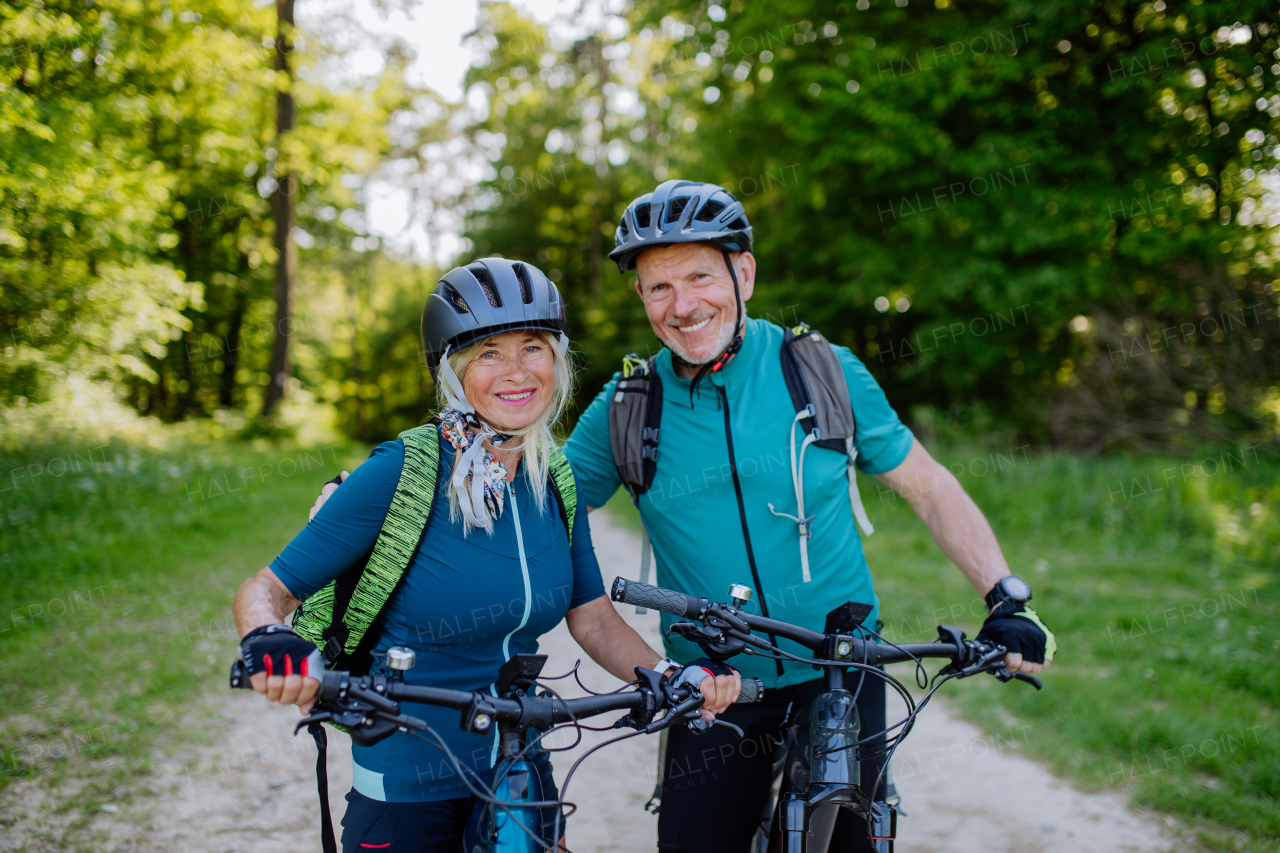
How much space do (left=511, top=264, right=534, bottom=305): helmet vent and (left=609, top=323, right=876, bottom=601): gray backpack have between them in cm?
65

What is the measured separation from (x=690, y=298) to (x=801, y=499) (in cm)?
82

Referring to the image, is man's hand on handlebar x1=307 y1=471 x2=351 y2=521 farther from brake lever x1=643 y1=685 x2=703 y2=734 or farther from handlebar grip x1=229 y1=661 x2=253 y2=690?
brake lever x1=643 y1=685 x2=703 y2=734

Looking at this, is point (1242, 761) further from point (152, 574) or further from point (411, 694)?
point (152, 574)

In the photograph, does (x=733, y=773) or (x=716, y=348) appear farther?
(x=716, y=348)

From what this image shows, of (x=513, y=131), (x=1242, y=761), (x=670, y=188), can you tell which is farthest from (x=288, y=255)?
(x=1242, y=761)

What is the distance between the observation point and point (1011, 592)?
7.66 feet

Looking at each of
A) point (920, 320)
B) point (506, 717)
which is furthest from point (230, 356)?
point (506, 717)

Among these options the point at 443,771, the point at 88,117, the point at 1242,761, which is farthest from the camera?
the point at 88,117

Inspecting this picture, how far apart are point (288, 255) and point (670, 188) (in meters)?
19.6

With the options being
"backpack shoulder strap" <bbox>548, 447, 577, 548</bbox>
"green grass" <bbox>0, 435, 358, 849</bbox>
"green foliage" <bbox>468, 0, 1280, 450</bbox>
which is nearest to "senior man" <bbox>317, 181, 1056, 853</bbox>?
"backpack shoulder strap" <bbox>548, 447, 577, 548</bbox>

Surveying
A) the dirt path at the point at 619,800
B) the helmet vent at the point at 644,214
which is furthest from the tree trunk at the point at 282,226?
the helmet vent at the point at 644,214

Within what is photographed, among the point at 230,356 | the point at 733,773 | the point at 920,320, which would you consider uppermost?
the point at 230,356

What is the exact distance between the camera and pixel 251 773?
4.55 metres

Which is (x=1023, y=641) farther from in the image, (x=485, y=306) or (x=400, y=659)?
(x=485, y=306)
